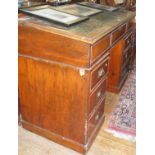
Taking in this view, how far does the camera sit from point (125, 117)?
2000mm

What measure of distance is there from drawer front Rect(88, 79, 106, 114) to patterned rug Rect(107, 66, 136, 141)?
382 millimetres

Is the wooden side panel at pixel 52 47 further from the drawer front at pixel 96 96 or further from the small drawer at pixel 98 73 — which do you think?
the drawer front at pixel 96 96

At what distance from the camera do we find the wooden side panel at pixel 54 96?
4.47 ft

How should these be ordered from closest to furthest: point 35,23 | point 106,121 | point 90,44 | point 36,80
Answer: point 90,44, point 35,23, point 36,80, point 106,121

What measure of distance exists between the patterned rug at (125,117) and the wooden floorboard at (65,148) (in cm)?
8

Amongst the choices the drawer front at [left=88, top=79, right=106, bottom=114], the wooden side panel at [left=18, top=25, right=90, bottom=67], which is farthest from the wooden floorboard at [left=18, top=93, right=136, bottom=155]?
the wooden side panel at [left=18, top=25, right=90, bottom=67]

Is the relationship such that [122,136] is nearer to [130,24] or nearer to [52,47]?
[52,47]

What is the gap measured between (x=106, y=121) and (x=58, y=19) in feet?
3.44

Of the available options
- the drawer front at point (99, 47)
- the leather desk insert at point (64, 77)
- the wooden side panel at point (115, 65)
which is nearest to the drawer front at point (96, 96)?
the leather desk insert at point (64, 77)

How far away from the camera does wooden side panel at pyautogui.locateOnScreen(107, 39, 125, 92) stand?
2241mm

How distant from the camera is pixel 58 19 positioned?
137 cm

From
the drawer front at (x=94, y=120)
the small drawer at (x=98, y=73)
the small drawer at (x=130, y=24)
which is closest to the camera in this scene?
the small drawer at (x=98, y=73)
